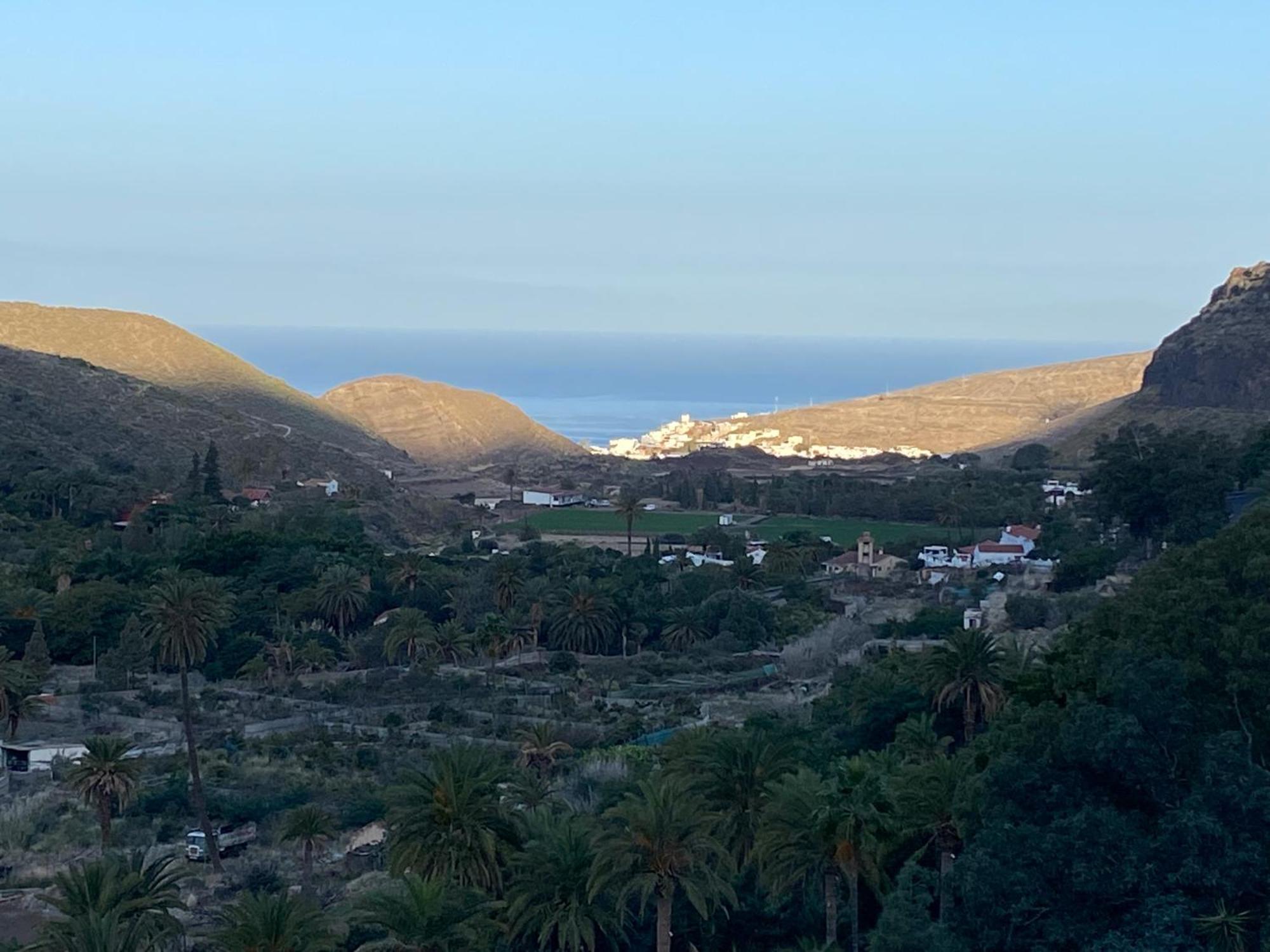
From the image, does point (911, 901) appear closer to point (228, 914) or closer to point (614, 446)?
point (228, 914)

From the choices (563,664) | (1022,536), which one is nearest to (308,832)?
(563,664)

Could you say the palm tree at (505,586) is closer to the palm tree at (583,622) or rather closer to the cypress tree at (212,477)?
the palm tree at (583,622)

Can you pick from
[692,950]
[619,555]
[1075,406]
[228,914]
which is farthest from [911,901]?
[1075,406]

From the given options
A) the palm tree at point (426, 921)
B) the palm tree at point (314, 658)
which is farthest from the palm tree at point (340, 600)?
the palm tree at point (426, 921)

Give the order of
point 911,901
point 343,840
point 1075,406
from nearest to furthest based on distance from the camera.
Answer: point 911,901
point 343,840
point 1075,406

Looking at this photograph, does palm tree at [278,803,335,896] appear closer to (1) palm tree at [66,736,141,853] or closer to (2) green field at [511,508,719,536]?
(1) palm tree at [66,736,141,853]
